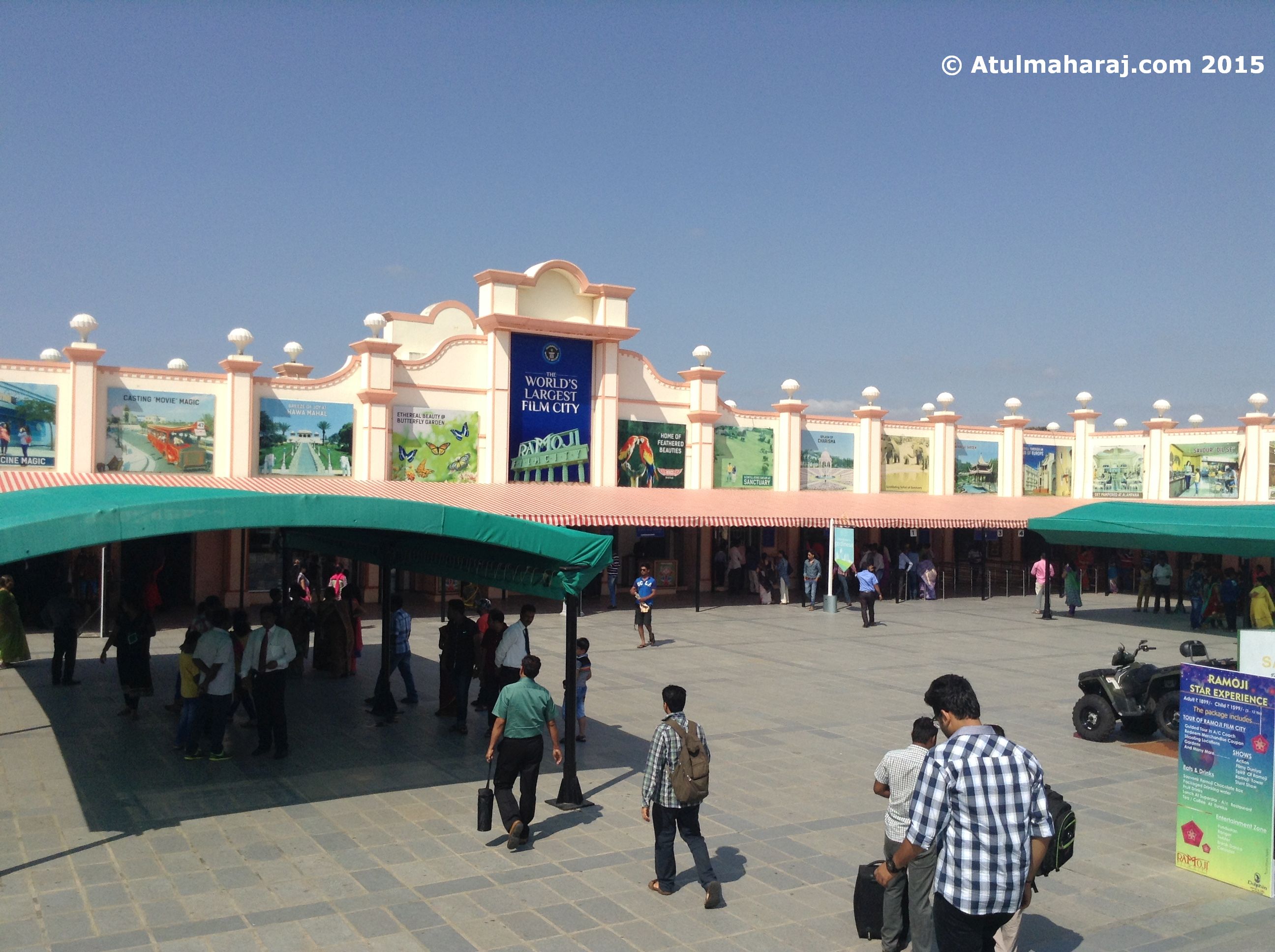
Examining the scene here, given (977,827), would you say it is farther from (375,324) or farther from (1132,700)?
(375,324)

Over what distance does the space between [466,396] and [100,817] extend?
17058mm

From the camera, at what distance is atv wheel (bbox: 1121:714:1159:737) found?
→ 38.4 feet

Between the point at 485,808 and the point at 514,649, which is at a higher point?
the point at 514,649

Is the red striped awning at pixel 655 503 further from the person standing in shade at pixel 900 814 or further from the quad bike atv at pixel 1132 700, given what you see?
the person standing in shade at pixel 900 814

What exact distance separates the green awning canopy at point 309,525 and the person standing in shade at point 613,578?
1291 cm

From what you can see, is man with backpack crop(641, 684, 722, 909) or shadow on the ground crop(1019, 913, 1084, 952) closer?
shadow on the ground crop(1019, 913, 1084, 952)

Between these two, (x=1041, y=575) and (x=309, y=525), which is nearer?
(x=309, y=525)

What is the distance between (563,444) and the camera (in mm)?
25797

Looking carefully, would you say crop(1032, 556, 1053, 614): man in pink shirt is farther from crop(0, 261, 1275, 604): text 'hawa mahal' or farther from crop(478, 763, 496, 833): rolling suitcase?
crop(478, 763, 496, 833): rolling suitcase

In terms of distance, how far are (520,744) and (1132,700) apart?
7547mm

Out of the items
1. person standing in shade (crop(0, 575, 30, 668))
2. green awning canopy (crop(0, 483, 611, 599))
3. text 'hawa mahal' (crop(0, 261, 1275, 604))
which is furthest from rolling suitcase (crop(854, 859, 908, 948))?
text 'hawa mahal' (crop(0, 261, 1275, 604))

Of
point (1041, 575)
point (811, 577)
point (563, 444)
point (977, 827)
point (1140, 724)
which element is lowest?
point (1140, 724)

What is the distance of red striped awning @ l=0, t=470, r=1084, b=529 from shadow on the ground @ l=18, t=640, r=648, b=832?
478cm

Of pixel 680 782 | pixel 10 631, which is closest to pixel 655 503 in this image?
pixel 10 631
